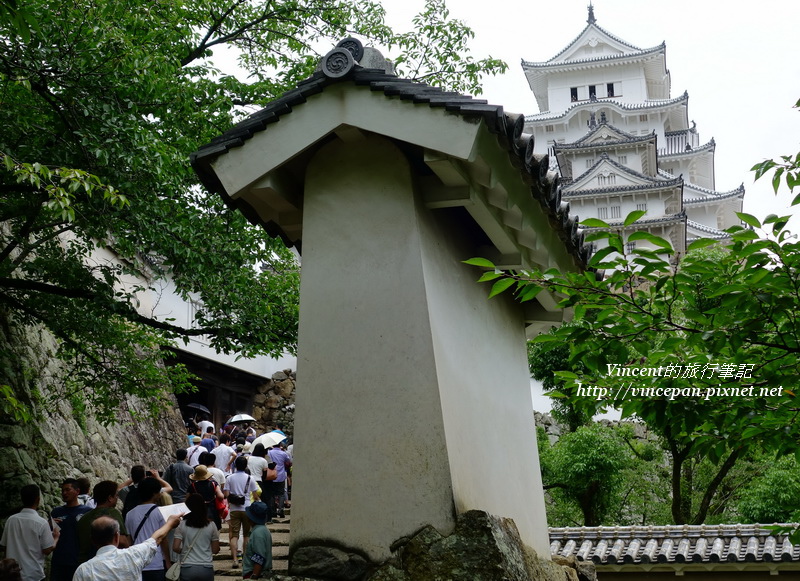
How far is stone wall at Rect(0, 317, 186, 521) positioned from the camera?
481 inches

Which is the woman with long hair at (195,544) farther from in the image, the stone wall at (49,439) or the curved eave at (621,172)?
the curved eave at (621,172)

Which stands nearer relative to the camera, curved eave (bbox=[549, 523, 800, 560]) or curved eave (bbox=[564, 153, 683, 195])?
curved eave (bbox=[549, 523, 800, 560])

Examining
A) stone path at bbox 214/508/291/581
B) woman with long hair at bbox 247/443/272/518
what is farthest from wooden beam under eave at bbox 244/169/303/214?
woman with long hair at bbox 247/443/272/518

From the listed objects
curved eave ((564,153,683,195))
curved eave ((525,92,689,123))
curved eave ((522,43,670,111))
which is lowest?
curved eave ((564,153,683,195))

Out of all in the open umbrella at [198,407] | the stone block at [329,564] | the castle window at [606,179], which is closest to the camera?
the stone block at [329,564]

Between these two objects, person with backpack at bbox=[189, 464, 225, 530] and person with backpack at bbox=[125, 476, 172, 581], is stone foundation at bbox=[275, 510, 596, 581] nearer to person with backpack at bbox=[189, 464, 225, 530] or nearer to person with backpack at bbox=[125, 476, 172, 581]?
person with backpack at bbox=[125, 476, 172, 581]

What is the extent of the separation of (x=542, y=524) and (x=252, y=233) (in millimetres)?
5812

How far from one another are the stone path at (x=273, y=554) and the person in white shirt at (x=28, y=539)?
5.69 ft

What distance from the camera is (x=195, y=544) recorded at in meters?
7.01

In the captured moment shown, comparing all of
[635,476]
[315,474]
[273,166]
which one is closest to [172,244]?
[273,166]

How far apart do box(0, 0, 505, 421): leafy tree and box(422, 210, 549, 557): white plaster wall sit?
121 inches

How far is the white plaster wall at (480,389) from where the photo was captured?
4934 millimetres

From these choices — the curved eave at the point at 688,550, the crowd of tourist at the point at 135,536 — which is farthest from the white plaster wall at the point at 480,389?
the curved eave at the point at 688,550

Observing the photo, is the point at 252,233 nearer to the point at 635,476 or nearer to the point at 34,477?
the point at 34,477
